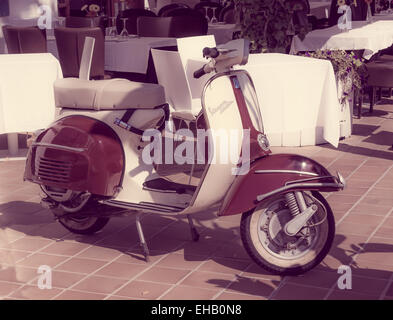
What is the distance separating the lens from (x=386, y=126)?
7.93 meters

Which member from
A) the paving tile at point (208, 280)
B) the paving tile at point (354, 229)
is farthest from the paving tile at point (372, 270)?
the paving tile at point (208, 280)

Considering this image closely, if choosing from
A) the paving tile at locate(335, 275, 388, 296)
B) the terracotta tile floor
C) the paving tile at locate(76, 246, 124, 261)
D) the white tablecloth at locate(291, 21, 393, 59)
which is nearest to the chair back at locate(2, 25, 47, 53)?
the white tablecloth at locate(291, 21, 393, 59)

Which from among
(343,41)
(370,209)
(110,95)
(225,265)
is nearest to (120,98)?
(110,95)

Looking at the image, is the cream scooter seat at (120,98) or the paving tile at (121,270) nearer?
the paving tile at (121,270)

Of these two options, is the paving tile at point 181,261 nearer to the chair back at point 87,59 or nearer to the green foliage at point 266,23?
the chair back at point 87,59

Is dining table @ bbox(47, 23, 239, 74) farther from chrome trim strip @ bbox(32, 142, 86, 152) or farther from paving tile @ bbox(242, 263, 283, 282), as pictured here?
paving tile @ bbox(242, 263, 283, 282)

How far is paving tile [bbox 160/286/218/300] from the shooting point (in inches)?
141

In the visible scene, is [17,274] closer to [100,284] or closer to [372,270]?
[100,284]

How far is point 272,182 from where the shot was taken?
3.74 m

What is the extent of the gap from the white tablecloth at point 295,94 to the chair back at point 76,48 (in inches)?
89.7

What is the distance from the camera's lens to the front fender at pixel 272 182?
3723mm

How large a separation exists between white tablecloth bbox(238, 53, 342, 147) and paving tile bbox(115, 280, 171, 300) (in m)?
2.97

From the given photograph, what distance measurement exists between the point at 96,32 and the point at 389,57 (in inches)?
135

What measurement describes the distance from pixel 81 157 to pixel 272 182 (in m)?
1.04
